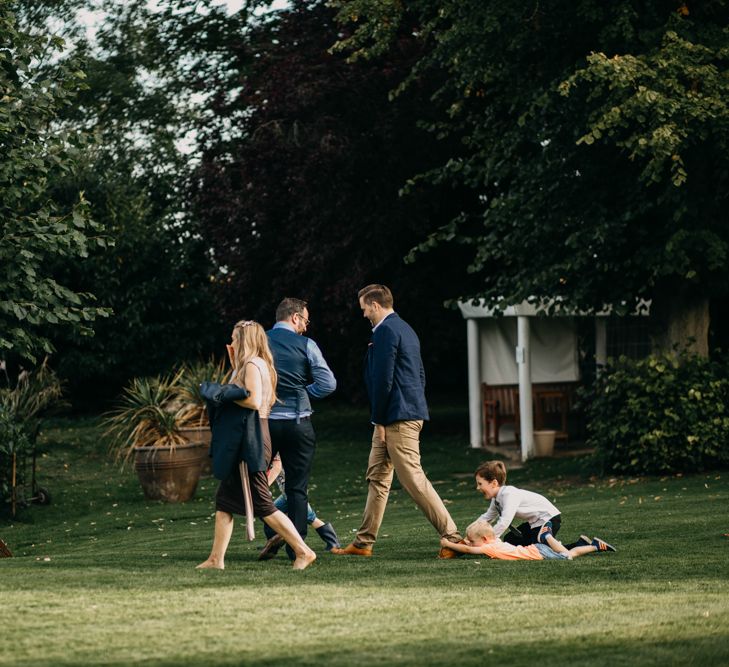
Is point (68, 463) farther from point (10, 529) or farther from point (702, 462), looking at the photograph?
point (702, 462)

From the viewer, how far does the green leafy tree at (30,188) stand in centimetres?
1164

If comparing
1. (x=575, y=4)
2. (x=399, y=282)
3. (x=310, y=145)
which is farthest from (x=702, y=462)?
(x=310, y=145)

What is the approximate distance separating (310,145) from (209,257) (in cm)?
819

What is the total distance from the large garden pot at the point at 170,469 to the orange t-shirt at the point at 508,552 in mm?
8693

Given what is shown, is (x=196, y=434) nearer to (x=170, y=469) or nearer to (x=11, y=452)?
(x=170, y=469)

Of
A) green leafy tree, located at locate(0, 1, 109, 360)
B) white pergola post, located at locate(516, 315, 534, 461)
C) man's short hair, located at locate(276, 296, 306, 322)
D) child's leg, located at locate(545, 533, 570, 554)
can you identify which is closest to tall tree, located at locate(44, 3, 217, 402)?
white pergola post, located at locate(516, 315, 534, 461)

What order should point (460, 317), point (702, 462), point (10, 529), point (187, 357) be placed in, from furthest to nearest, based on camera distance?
point (187, 357)
point (460, 317)
point (702, 462)
point (10, 529)

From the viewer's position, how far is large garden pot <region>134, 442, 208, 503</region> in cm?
1734

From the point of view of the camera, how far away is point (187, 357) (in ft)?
102

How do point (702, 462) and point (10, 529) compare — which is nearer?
point (10, 529)

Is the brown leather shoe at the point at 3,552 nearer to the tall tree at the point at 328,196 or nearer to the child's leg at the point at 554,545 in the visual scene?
the child's leg at the point at 554,545

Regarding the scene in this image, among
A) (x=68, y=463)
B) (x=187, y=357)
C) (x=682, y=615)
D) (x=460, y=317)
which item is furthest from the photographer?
(x=187, y=357)

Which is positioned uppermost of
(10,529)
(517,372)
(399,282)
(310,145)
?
(310,145)

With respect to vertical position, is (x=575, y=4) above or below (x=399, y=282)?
above
